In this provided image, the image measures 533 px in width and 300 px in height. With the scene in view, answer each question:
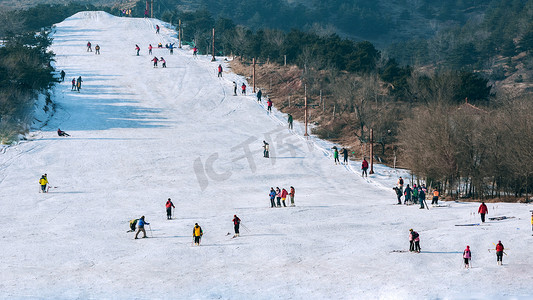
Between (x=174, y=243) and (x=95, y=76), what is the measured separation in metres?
45.7

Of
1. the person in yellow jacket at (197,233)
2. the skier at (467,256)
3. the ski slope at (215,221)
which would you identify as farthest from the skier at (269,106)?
the skier at (467,256)

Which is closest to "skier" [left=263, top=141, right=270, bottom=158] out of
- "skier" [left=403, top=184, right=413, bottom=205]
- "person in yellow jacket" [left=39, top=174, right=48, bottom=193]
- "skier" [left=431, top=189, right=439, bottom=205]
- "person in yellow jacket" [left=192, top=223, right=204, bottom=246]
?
"skier" [left=403, top=184, right=413, bottom=205]

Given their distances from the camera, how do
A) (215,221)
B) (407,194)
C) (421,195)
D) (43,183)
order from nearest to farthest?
1. (215,221)
2. (421,195)
3. (407,194)
4. (43,183)

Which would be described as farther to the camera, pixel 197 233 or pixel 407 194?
pixel 407 194

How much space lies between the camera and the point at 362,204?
3228 centimetres

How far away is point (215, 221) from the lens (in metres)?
28.5

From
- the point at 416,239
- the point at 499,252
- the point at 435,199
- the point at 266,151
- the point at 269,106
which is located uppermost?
the point at 269,106

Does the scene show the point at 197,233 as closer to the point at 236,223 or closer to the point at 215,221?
the point at 236,223

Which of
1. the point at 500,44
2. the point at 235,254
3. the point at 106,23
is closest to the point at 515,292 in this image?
the point at 235,254

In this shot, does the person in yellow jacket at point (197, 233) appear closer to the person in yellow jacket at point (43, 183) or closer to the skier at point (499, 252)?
the skier at point (499, 252)

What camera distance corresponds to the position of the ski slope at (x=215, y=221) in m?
20.7

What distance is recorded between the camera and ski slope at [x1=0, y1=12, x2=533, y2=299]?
20688mm

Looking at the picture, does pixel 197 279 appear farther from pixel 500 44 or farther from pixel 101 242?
pixel 500 44

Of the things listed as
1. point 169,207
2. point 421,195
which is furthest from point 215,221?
point 421,195
